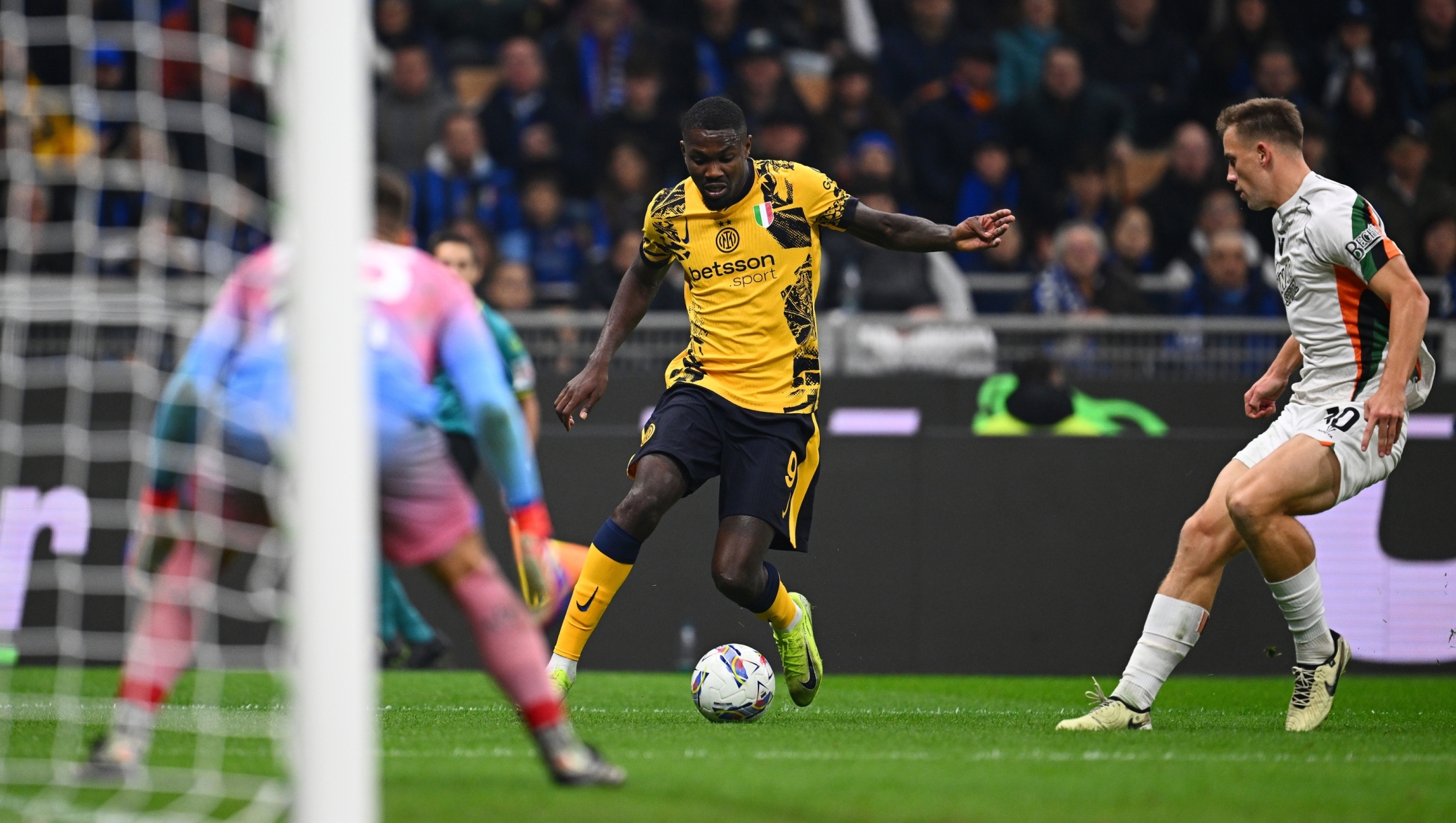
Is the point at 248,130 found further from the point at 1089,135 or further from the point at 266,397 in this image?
the point at 266,397

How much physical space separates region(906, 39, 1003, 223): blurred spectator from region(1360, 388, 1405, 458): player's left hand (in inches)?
276

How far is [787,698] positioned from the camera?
7684 mm

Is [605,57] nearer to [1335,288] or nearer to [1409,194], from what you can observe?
[1409,194]

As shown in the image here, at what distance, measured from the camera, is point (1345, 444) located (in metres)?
5.94

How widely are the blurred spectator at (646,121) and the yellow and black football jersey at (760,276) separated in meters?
5.89

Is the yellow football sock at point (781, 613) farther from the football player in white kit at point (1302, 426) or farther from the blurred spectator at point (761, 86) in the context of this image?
the blurred spectator at point (761, 86)

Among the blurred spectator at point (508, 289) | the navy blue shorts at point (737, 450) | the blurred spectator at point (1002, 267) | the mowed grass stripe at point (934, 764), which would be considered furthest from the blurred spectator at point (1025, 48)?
the navy blue shorts at point (737, 450)

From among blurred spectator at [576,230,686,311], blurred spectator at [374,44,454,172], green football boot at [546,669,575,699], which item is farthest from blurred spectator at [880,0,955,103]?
green football boot at [546,669,575,699]

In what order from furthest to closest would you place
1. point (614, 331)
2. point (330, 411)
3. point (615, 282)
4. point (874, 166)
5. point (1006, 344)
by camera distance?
point (874, 166), point (615, 282), point (1006, 344), point (614, 331), point (330, 411)

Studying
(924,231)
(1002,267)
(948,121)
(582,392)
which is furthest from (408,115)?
(924,231)

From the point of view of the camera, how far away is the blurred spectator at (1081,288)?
1097 cm

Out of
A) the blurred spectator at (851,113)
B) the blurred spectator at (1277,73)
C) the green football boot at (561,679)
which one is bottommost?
the green football boot at (561,679)

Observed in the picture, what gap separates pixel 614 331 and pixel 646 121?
600 centimetres

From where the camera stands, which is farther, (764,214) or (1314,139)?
(1314,139)
